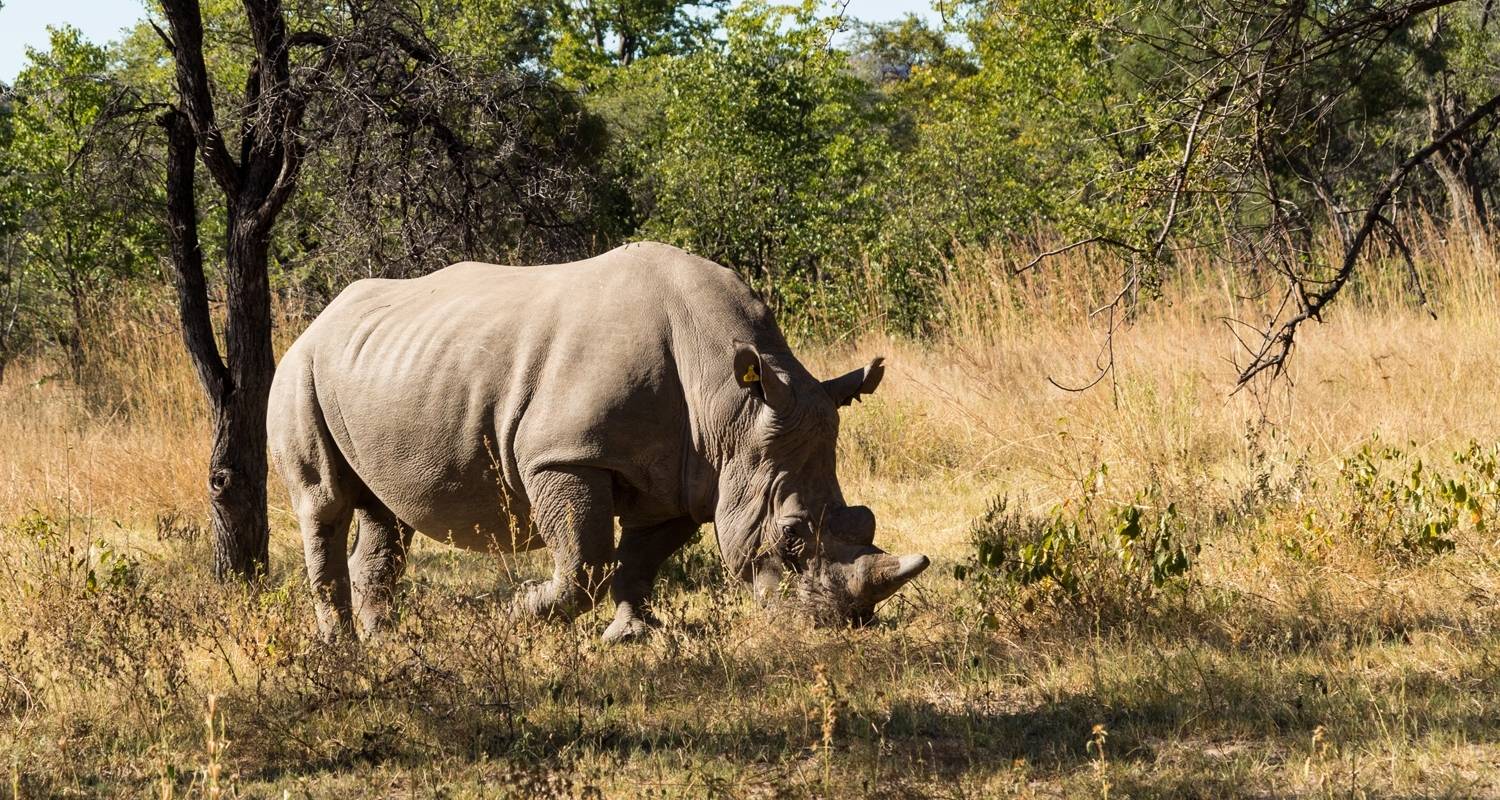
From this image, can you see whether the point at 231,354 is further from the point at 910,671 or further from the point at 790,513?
the point at 910,671

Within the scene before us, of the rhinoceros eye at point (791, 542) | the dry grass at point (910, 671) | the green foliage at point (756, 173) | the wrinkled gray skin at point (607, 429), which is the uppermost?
the green foliage at point (756, 173)

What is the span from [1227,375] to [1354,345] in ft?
3.74

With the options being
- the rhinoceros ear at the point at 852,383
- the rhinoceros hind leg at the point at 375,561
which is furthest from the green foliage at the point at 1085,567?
the rhinoceros hind leg at the point at 375,561

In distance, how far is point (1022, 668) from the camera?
521 centimetres

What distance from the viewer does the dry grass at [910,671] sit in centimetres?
418

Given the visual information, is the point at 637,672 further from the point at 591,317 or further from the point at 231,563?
the point at 231,563

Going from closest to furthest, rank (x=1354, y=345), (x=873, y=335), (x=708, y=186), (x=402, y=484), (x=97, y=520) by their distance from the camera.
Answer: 1. (x=402, y=484)
2. (x=97, y=520)
3. (x=1354, y=345)
4. (x=873, y=335)
5. (x=708, y=186)

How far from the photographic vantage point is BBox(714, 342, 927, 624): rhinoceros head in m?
5.45

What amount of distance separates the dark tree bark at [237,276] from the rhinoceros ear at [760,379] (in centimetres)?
283

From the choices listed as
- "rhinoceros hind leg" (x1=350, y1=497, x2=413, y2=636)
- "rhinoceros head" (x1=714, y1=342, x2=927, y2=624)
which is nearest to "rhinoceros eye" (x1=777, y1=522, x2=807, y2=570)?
"rhinoceros head" (x1=714, y1=342, x2=927, y2=624)

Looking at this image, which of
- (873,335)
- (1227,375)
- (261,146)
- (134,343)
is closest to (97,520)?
(134,343)

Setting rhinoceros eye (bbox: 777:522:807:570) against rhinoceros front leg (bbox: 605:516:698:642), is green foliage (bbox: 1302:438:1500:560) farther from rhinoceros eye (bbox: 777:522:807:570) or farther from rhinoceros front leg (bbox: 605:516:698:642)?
rhinoceros front leg (bbox: 605:516:698:642)

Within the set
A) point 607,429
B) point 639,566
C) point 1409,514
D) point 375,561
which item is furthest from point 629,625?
point 1409,514

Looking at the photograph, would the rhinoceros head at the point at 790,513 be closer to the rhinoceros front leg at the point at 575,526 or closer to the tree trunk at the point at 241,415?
the rhinoceros front leg at the point at 575,526
